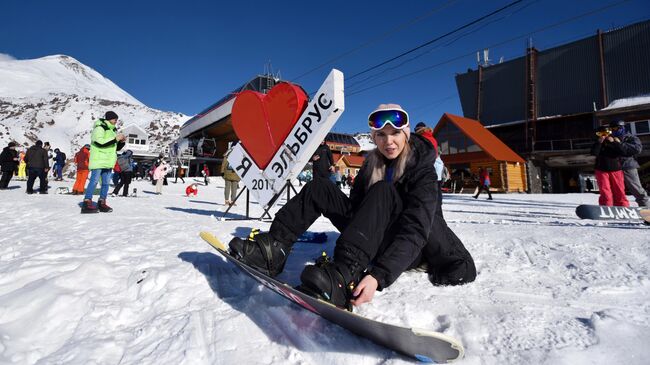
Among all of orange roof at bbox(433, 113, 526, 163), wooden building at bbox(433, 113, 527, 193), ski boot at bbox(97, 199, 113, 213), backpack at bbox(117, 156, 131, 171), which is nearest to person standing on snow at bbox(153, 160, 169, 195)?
backpack at bbox(117, 156, 131, 171)

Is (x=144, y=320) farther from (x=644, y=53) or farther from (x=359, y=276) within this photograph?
(x=644, y=53)

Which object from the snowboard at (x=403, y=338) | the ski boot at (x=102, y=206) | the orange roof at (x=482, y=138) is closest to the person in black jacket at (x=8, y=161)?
the ski boot at (x=102, y=206)

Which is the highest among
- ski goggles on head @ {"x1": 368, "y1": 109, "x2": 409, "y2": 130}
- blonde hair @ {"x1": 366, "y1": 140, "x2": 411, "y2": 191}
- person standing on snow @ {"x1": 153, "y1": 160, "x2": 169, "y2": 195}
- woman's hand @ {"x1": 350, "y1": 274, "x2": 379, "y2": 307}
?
person standing on snow @ {"x1": 153, "y1": 160, "x2": 169, "y2": 195}

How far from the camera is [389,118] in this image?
6.54 ft

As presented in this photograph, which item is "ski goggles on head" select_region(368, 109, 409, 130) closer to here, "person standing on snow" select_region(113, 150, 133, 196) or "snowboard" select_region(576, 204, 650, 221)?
"snowboard" select_region(576, 204, 650, 221)

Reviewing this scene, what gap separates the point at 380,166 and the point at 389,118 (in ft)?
1.08

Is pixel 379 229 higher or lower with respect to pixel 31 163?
lower

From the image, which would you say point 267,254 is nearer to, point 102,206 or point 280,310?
point 280,310

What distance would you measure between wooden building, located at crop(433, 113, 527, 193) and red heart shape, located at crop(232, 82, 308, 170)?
68.5 ft

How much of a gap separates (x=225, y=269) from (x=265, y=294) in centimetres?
60

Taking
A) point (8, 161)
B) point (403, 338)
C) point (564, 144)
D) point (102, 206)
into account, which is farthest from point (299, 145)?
point (564, 144)

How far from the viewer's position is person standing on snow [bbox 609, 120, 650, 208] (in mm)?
4793

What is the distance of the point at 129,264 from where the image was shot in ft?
7.50

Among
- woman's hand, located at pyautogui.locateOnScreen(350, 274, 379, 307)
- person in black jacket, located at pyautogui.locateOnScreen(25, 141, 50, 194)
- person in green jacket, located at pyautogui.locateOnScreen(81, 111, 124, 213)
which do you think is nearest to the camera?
woman's hand, located at pyautogui.locateOnScreen(350, 274, 379, 307)
